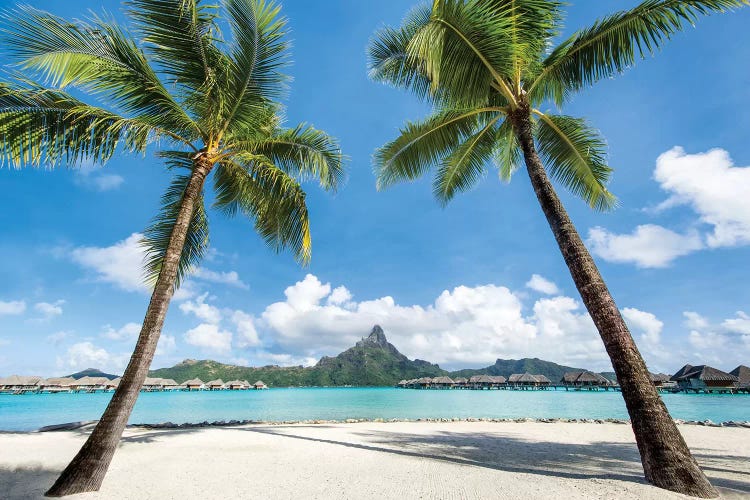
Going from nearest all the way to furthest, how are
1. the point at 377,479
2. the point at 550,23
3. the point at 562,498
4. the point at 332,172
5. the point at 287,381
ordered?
the point at 562,498, the point at 377,479, the point at 550,23, the point at 332,172, the point at 287,381

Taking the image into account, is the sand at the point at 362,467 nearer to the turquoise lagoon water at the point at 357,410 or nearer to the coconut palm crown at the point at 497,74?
the coconut palm crown at the point at 497,74

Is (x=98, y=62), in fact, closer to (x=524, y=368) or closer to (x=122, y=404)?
(x=122, y=404)

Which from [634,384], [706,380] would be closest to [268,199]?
[634,384]

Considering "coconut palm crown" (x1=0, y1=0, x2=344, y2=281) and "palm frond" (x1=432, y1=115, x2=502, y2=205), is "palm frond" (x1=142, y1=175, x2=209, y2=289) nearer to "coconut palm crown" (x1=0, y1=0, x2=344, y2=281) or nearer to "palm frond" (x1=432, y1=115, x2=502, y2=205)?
"coconut palm crown" (x1=0, y1=0, x2=344, y2=281)

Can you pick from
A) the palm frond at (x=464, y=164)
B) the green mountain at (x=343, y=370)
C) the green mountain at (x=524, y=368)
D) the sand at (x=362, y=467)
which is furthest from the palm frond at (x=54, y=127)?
the green mountain at (x=524, y=368)

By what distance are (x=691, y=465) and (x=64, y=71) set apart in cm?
961

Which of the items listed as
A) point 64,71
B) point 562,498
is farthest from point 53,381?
point 562,498

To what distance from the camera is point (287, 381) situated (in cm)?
12800

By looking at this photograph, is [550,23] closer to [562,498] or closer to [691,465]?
[691,465]

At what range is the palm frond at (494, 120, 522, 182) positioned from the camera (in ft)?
27.3

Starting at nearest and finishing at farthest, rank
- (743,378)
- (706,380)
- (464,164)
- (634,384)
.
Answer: (634,384) < (464,164) < (743,378) < (706,380)

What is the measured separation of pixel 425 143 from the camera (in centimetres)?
803

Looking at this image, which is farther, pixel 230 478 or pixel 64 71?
pixel 64 71

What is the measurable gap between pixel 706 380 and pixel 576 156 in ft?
174
